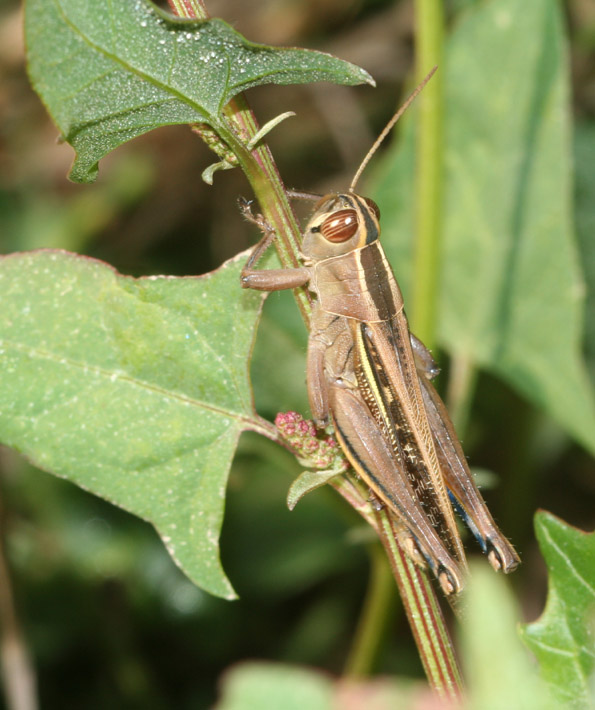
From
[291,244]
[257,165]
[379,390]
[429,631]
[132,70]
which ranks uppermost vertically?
[132,70]

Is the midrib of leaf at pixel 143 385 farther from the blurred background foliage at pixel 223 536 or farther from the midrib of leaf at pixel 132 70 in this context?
the blurred background foliage at pixel 223 536

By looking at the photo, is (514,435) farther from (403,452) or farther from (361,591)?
(403,452)

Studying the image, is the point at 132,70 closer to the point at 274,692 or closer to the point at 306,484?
the point at 306,484

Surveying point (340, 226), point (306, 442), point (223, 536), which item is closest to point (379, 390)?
point (340, 226)

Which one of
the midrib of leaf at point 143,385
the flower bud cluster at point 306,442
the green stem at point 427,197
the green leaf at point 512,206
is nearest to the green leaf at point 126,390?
the midrib of leaf at point 143,385

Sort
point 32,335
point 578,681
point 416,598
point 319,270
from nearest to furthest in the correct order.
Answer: point 578,681 < point 416,598 < point 32,335 < point 319,270

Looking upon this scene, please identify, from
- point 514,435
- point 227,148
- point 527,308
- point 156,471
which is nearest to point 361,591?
point 514,435

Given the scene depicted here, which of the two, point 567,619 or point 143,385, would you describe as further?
point 143,385
